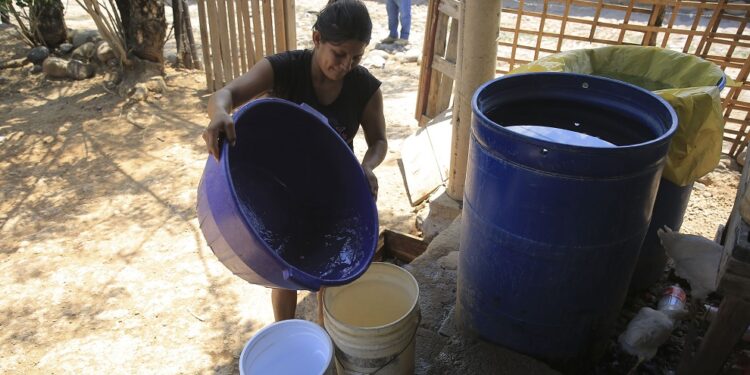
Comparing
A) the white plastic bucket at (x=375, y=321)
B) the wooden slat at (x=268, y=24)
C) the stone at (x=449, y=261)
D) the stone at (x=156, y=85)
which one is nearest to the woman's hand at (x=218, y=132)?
the white plastic bucket at (x=375, y=321)

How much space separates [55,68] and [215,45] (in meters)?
2.44

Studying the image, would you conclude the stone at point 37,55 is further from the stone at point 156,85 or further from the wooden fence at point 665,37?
the wooden fence at point 665,37

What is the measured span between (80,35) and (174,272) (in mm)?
5931

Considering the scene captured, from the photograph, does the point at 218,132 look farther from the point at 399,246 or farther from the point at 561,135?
the point at 399,246

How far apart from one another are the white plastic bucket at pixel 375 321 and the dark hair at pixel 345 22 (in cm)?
89

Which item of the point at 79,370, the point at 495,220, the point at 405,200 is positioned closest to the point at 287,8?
the point at 405,200

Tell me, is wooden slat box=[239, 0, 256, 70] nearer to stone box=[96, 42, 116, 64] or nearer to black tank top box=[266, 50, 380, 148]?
stone box=[96, 42, 116, 64]

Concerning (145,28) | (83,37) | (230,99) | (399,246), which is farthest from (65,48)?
(230,99)

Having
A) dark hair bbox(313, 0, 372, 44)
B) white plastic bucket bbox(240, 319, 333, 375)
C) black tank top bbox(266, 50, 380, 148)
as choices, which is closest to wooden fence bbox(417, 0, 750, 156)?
black tank top bbox(266, 50, 380, 148)

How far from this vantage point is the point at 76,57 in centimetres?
730

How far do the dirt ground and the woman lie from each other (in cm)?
108

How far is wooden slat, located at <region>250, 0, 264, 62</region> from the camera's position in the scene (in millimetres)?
5477

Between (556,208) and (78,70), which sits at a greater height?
(556,208)

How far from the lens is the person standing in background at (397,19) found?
8363 mm
